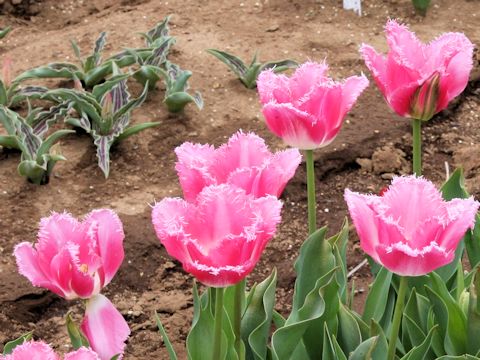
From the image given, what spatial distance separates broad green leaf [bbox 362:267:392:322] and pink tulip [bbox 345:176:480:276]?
501mm

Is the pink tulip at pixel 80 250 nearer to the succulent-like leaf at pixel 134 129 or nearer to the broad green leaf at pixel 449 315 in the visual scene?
the broad green leaf at pixel 449 315

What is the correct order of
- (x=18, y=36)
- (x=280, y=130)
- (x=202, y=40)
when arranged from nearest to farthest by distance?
(x=280, y=130)
(x=202, y=40)
(x=18, y=36)

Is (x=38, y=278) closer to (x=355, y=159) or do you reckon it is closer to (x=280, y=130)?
(x=280, y=130)

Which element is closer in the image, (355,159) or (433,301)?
(433,301)

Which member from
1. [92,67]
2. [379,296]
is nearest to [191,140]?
[92,67]

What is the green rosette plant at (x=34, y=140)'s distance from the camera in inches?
128

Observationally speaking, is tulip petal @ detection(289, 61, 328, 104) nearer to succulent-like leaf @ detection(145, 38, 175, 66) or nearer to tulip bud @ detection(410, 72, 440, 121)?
tulip bud @ detection(410, 72, 440, 121)

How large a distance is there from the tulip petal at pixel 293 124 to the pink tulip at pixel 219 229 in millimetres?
347

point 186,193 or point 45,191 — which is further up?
point 186,193

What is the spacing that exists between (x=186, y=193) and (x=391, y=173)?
2045 millimetres

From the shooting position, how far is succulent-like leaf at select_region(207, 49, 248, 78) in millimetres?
3785

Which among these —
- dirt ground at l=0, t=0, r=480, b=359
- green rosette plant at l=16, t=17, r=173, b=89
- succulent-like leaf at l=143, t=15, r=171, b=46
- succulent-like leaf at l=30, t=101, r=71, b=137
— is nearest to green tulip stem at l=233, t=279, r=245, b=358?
dirt ground at l=0, t=0, r=480, b=359

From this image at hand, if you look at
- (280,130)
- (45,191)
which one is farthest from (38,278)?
(45,191)

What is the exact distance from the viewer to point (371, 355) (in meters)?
1.94
